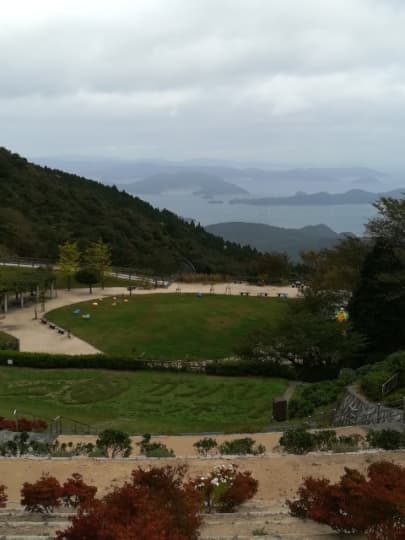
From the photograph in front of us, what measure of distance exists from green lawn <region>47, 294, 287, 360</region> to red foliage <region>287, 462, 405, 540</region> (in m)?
22.8

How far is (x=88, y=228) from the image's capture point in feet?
266

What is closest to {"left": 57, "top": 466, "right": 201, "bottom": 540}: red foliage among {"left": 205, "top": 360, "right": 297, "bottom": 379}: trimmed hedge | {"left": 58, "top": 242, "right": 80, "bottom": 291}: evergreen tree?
{"left": 205, "top": 360, "right": 297, "bottom": 379}: trimmed hedge

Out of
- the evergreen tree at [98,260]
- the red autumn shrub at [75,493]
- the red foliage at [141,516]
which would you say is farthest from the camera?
the evergreen tree at [98,260]

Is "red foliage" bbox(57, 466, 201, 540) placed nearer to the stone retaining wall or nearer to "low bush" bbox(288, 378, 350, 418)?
the stone retaining wall

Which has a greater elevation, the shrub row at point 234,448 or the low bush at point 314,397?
the shrub row at point 234,448

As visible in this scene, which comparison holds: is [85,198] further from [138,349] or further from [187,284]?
[138,349]

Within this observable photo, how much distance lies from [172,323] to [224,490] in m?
27.2

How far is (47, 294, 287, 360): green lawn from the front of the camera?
3491cm

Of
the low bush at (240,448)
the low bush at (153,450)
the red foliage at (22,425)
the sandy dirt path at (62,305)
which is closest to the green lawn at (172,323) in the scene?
the sandy dirt path at (62,305)

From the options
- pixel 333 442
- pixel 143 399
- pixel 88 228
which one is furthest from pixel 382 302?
pixel 88 228

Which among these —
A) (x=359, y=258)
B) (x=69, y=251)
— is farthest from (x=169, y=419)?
(x=69, y=251)

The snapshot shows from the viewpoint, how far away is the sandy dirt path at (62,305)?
112ft

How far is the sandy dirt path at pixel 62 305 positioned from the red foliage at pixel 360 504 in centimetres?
2443

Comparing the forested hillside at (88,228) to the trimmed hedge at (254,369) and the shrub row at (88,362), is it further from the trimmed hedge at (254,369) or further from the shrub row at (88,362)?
the trimmed hedge at (254,369)
